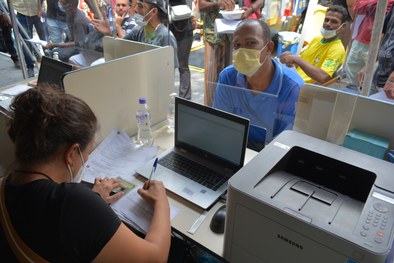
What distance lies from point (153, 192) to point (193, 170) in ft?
0.76

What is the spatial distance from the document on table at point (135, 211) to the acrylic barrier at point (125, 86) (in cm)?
46

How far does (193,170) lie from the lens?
48.5 inches

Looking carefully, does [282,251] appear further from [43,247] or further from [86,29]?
[86,29]

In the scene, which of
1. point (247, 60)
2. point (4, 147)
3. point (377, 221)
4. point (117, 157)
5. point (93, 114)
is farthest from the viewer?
point (4, 147)

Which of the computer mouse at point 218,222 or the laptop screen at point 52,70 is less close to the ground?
the laptop screen at point 52,70

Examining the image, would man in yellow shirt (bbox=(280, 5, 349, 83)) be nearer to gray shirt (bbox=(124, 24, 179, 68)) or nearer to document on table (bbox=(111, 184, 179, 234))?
gray shirt (bbox=(124, 24, 179, 68))

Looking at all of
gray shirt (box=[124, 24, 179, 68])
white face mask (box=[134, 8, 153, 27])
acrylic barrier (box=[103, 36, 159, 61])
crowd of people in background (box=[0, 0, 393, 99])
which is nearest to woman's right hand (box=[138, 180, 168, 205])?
crowd of people in background (box=[0, 0, 393, 99])

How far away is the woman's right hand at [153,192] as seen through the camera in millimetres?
1033

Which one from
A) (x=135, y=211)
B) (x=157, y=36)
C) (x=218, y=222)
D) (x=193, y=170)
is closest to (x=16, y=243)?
(x=135, y=211)

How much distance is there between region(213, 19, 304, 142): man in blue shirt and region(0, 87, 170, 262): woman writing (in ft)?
2.84

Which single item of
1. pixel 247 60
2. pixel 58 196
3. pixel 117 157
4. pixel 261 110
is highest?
pixel 247 60

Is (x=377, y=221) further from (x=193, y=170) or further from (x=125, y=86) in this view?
(x=125, y=86)

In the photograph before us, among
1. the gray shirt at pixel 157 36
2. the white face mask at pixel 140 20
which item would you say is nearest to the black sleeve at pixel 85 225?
Answer: the gray shirt at pixel 157 36

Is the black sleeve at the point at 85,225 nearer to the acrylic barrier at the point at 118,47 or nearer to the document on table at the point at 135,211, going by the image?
the document on table at the point at 135,211
